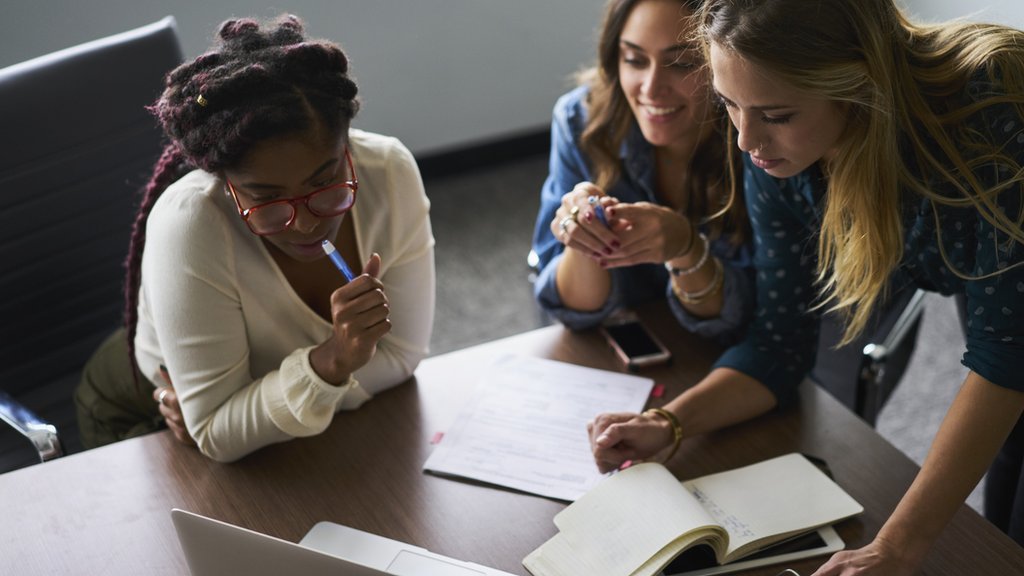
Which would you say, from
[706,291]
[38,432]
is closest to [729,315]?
[706,291]

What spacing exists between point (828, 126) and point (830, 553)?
51 centimetres

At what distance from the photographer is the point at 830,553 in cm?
119

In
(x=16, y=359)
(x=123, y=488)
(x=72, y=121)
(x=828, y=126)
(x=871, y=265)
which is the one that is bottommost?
(x=16, y=359)

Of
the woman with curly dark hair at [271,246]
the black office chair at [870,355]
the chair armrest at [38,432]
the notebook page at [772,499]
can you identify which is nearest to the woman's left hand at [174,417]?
the woman with curly dark hair at [271,246]

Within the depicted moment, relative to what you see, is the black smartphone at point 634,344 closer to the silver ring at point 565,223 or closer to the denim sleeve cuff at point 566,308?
the denim sleeve cuff at point 566,308

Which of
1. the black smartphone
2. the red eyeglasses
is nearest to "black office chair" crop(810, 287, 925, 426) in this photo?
the black smartphone

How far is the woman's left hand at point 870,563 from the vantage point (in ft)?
3.62

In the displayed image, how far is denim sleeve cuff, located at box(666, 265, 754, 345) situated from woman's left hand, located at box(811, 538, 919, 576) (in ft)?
1.61

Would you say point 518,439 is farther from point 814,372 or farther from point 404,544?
point 814,372

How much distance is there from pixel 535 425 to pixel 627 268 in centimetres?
46

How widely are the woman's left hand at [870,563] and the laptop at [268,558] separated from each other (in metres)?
0.37

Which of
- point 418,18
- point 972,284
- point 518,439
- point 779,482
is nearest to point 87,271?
point 518,439

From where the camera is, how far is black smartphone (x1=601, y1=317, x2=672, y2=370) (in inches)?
60.1

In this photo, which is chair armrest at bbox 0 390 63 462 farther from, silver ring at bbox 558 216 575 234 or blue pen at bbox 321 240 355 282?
silver ring at bbox 558 216 575 234
